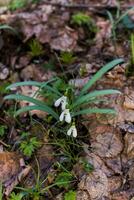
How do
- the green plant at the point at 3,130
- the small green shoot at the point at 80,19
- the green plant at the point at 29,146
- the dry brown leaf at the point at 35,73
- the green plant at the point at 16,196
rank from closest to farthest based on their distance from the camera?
the green plant at the point at 16,196, the green plant at the point at 29,146, the green plant at the point at 3,130, the dry brown leaf at the point at 35,73, the small green shoot at the point at 80,19

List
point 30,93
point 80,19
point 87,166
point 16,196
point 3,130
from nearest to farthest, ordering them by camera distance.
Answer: point 16,196 → point 87,166 → point 3,130 → point 30,93 → point 80,19

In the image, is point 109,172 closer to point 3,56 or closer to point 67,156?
point 67,156

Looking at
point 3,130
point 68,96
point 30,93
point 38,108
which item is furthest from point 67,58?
point 3,130

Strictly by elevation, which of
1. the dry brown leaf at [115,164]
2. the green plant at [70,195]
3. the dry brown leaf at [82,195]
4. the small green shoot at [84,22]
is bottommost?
the dry brown leaf at [82,195]

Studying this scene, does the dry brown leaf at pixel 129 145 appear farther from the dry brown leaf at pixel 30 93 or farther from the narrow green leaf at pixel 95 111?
the dry brown leaf at pixel 30 93

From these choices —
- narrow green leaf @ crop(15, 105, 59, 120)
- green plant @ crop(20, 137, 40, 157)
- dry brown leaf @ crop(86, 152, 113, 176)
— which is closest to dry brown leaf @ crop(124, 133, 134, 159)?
dry brown leaf @ crop(86, 152, 113, 176)

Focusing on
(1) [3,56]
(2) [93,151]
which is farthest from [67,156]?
(1) [3,56]

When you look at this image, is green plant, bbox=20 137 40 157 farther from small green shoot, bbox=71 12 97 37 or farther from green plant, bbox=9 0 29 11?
green plant, bbox=9 0 29 11

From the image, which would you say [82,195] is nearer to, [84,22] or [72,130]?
[72,130]

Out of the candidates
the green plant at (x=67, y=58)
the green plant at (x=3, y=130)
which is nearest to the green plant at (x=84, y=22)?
the green plant at (x=67, y=58)
